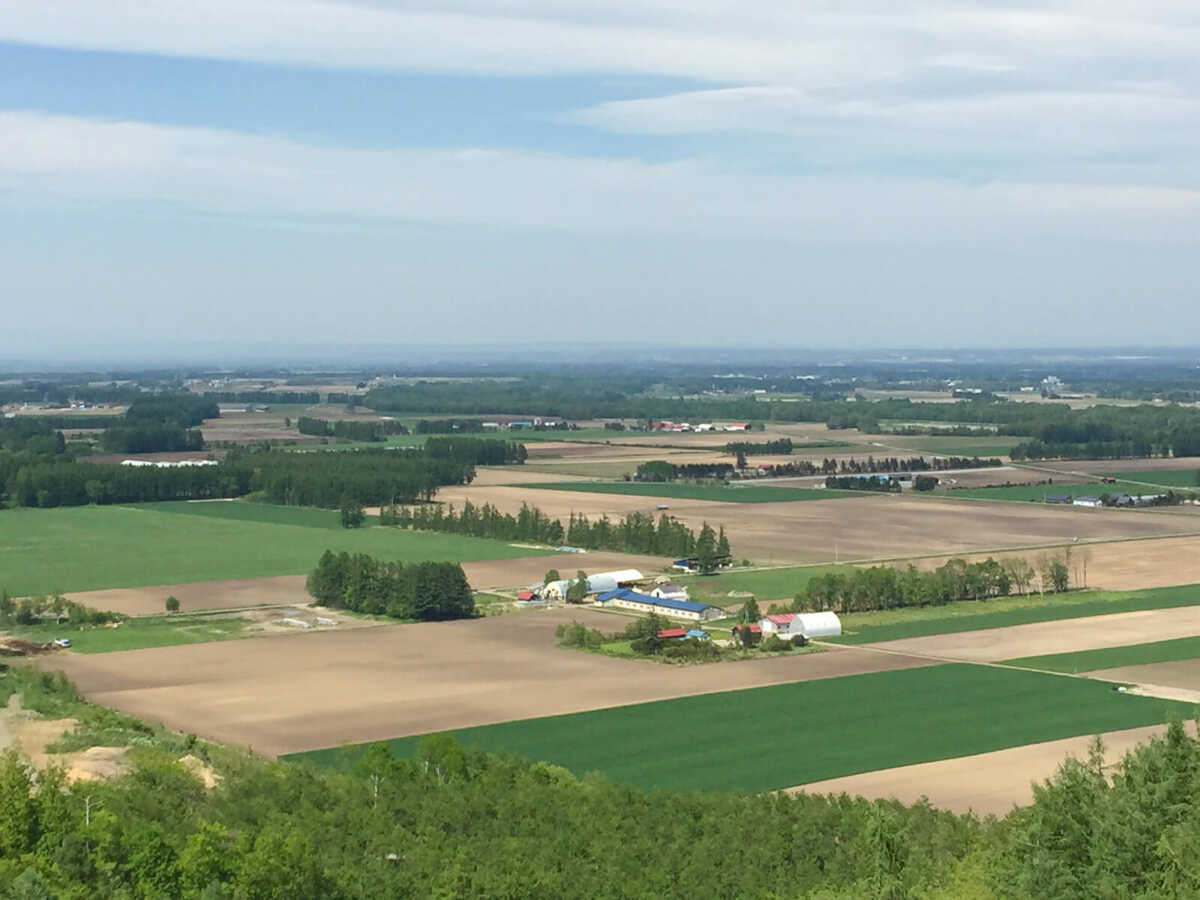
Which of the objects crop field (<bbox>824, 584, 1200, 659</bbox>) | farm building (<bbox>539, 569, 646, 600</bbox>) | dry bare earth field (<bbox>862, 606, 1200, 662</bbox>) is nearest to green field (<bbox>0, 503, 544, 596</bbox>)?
farm building (<bbox>539, 569, 646, 600</bbox>)

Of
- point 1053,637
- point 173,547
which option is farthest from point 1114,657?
point 173,547

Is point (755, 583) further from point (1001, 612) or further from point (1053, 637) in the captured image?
point (1053, 637)

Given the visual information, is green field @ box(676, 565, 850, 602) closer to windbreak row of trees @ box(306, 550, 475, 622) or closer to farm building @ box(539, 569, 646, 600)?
farm building @ box(539, 569, 646, 600)

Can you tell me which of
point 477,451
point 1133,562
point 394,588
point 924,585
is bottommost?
point 1133,562

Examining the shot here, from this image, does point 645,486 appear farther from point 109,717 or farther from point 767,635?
point 109,717

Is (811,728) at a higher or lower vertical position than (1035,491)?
higher

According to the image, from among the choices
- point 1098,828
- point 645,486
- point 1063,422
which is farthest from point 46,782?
point 1063,422

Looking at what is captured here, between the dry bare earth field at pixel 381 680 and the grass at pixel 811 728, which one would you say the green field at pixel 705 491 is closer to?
the dry bare earth field at pixel 381 680
